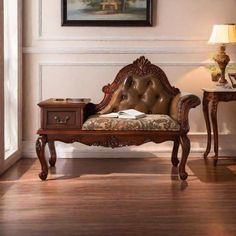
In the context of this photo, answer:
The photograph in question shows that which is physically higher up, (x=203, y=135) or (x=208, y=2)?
(x=208, y=2)

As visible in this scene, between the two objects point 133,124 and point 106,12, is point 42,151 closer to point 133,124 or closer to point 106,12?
point 133,124

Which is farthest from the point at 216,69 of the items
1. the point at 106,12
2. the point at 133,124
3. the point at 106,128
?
the point at 106,128

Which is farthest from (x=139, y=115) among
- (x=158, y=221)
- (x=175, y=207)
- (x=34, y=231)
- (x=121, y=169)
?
(x=34, y=231)

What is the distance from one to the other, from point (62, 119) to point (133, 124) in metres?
0.56

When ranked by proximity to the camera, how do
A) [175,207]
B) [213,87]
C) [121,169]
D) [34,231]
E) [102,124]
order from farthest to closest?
1. [213,87]
2. [121,169]
3. [102,124]
4. [175,207]
5. [34,231]

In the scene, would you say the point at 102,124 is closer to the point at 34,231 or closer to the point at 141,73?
the point at 141,73

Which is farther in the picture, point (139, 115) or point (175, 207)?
point (139, 115)

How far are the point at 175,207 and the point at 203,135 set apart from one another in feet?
6.17

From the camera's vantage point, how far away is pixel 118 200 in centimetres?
298

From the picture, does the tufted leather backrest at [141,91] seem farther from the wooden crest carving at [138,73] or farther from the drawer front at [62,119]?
the drawer front at [62,119]

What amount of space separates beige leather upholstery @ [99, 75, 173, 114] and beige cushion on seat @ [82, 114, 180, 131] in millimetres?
500

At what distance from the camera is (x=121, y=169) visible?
4.00 m

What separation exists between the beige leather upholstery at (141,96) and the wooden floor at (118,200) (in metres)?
0.53

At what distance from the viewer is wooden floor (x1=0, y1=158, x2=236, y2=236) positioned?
2434mm
